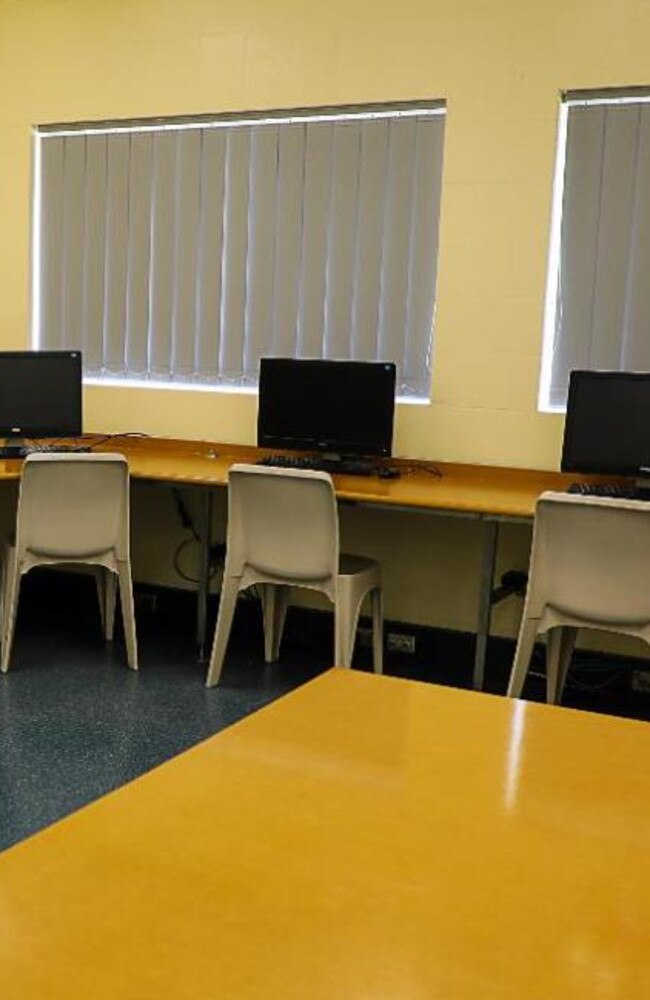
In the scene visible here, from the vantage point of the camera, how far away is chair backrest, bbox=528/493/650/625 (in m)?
3.02

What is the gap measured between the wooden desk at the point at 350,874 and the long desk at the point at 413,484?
7.26ft

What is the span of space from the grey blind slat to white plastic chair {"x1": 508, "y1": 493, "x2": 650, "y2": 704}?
109 centimetres

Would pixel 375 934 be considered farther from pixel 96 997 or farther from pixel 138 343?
pixel 138 343

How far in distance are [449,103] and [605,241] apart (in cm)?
83

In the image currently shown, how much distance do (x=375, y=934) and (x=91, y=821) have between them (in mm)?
342

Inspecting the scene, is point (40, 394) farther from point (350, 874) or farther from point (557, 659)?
point (350, 874)

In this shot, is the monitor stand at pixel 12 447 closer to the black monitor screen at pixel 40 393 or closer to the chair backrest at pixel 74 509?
the black monitor screen at pixel 40 393

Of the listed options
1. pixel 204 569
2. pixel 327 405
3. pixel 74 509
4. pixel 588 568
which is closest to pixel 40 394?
pixel 74 509

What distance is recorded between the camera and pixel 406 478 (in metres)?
4.08

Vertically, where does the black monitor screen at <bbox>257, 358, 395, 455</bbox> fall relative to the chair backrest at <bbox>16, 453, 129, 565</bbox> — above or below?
above

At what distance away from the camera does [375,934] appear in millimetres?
848

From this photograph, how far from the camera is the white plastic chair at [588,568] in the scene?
9.93 ft

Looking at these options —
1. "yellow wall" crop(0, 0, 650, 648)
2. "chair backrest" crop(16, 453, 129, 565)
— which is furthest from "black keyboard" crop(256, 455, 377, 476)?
"chair backrest" crop(16, 453, 129, 565)

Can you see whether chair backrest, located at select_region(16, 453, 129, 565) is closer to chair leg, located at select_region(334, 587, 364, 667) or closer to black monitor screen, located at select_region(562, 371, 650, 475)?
chair leg, located at select_region(334, 587, 364, 667)
